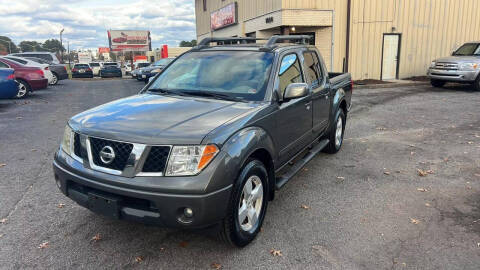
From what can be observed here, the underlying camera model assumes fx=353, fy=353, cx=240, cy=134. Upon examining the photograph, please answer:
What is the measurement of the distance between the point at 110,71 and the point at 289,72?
2892 centimetres

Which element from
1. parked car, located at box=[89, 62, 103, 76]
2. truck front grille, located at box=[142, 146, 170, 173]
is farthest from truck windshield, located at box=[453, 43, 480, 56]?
parked car, located at box=[89, 62, 103, 76]

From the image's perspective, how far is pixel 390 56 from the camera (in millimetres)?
17703

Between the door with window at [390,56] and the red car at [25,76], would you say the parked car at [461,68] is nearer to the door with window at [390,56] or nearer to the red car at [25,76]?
the door with window at [390,56]

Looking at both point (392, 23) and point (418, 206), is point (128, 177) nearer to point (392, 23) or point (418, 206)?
point (418, 206)

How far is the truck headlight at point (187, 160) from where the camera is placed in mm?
2617

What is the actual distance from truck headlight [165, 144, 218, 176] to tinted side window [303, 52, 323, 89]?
2466mm

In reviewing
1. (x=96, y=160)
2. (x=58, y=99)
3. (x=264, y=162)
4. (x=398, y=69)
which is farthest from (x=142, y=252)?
(x=398, y=69)

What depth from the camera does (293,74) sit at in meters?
4.28

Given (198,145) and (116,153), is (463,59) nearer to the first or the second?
(198,145)

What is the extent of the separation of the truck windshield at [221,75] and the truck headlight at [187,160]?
1.10m

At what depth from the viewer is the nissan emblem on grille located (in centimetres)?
275

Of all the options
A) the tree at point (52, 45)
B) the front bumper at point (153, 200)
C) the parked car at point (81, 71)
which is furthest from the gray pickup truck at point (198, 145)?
the tree at point (52, 45)

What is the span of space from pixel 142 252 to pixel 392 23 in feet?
57.4

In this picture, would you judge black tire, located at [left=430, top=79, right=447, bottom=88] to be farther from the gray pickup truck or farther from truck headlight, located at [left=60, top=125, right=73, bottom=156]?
truck headlight, located at [left=60, top=125, right=73, bottom=156]
